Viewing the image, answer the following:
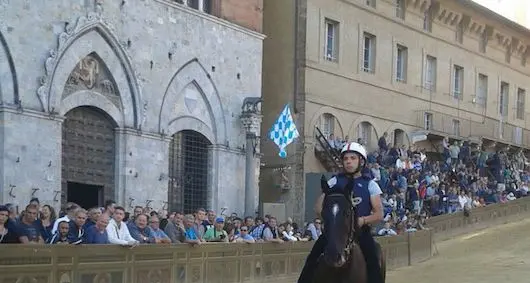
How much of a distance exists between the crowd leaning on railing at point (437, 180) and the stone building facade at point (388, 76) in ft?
4.52

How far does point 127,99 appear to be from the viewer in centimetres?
2547

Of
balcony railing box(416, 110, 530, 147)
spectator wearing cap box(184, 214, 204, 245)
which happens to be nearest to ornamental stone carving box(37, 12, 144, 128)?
spectator wearing cap box(184, 214, 204, 245)

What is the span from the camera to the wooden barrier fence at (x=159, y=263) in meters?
12.4

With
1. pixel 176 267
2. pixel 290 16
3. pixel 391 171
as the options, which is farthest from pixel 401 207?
pixel 176 267

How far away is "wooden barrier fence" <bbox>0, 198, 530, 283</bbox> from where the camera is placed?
40.8 ft

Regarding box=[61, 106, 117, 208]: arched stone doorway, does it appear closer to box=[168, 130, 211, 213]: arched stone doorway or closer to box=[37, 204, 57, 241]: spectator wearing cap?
box=[168, 130, 211, 213]: arched stone doorway

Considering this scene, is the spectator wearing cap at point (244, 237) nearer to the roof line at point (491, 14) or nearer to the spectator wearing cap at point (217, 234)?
the spectator wearing cap at point (217, 234)

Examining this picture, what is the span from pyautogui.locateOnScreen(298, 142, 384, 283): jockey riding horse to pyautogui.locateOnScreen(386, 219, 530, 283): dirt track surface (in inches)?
577

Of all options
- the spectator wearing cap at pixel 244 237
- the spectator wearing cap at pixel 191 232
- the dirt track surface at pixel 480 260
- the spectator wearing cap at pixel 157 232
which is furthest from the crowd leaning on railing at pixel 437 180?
the spectator wearing cap at pixel 157 232

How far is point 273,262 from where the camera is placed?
20.7 metres

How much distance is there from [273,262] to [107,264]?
23.5ft

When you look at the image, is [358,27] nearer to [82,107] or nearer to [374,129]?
[374,129]

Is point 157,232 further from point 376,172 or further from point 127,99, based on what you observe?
point 376,172

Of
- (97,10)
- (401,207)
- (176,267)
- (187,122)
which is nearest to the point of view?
(176,267)
